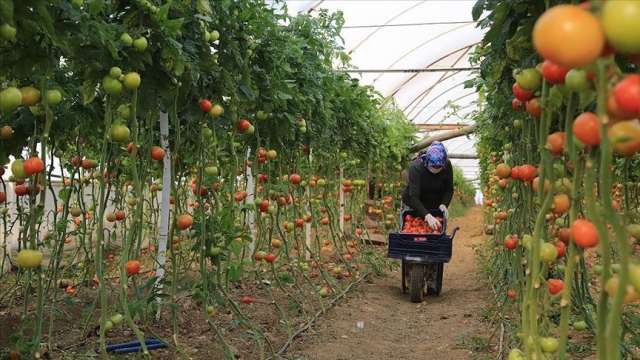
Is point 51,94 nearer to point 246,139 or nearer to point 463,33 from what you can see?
point 246,139

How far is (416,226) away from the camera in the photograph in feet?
17.4

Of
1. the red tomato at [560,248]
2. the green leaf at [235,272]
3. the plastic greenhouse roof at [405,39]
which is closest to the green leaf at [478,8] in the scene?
the red tomato at [560,248]

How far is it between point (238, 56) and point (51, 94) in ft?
3.63

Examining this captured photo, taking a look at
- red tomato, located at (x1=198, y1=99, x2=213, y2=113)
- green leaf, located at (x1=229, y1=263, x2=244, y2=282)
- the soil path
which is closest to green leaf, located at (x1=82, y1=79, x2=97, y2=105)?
red tomato, located at (x1=198, y1=99, x2=213, y2=113)

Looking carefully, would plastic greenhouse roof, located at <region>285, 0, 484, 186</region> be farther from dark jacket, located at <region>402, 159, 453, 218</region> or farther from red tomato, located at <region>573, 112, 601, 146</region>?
red tomato, located at <region>573, 112, 601, 146</region>

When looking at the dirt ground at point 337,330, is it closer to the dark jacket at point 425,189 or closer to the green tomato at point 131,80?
the dark jacket at point 425,189

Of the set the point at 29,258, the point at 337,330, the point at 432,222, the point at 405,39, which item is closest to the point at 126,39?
the point at 29,258

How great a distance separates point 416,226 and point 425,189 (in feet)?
Result: 1.36

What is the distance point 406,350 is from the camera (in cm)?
358

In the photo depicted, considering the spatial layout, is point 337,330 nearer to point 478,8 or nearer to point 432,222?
point 432,222

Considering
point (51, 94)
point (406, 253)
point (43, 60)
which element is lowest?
point (406, 253)

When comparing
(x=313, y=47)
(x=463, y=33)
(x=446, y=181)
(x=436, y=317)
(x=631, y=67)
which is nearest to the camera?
(x=631, y=67)

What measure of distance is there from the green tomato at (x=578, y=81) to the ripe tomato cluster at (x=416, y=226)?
4.10m

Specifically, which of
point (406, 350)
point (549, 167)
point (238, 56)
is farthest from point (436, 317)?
point (549, 167)
